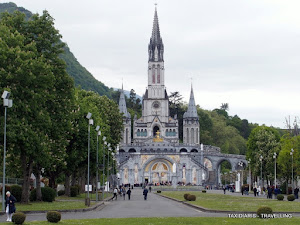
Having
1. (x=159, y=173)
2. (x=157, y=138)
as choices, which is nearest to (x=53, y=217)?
(x=159, y=173)

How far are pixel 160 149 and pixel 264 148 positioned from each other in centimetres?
5637

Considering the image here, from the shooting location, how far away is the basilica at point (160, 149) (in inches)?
5463

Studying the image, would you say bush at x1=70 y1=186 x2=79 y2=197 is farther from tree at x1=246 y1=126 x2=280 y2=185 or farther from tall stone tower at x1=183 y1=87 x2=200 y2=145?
tall stone tower at x1=183 y1=87 x2=200 y2=145

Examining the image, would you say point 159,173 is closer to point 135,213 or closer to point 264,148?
point 264,148

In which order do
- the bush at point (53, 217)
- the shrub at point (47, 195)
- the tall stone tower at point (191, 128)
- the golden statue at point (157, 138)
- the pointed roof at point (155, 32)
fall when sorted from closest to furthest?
the bush at point (53, 217), the shrub at point (47, 195), the golden statue at point (157, 138), the tall stone tower at point (191, 128), the pointed roof at point (155, 32)

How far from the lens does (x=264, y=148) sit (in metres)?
92.8

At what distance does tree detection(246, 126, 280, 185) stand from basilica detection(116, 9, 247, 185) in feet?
133

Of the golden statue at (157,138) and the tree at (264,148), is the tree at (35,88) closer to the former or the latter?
the tree at (264,148)

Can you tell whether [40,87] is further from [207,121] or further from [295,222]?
[207,121]

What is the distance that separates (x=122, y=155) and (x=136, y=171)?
7.02 meters

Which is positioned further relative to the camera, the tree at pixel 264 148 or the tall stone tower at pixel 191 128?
the tall stone tower at pixel 191 128

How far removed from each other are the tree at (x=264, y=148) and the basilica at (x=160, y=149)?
133 ft

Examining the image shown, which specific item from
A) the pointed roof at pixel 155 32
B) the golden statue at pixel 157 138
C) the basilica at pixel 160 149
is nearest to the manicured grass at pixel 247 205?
the basilica at pixel 160 149

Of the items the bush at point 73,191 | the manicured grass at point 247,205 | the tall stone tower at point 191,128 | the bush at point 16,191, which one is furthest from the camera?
the tall stone tower at point 191,128
